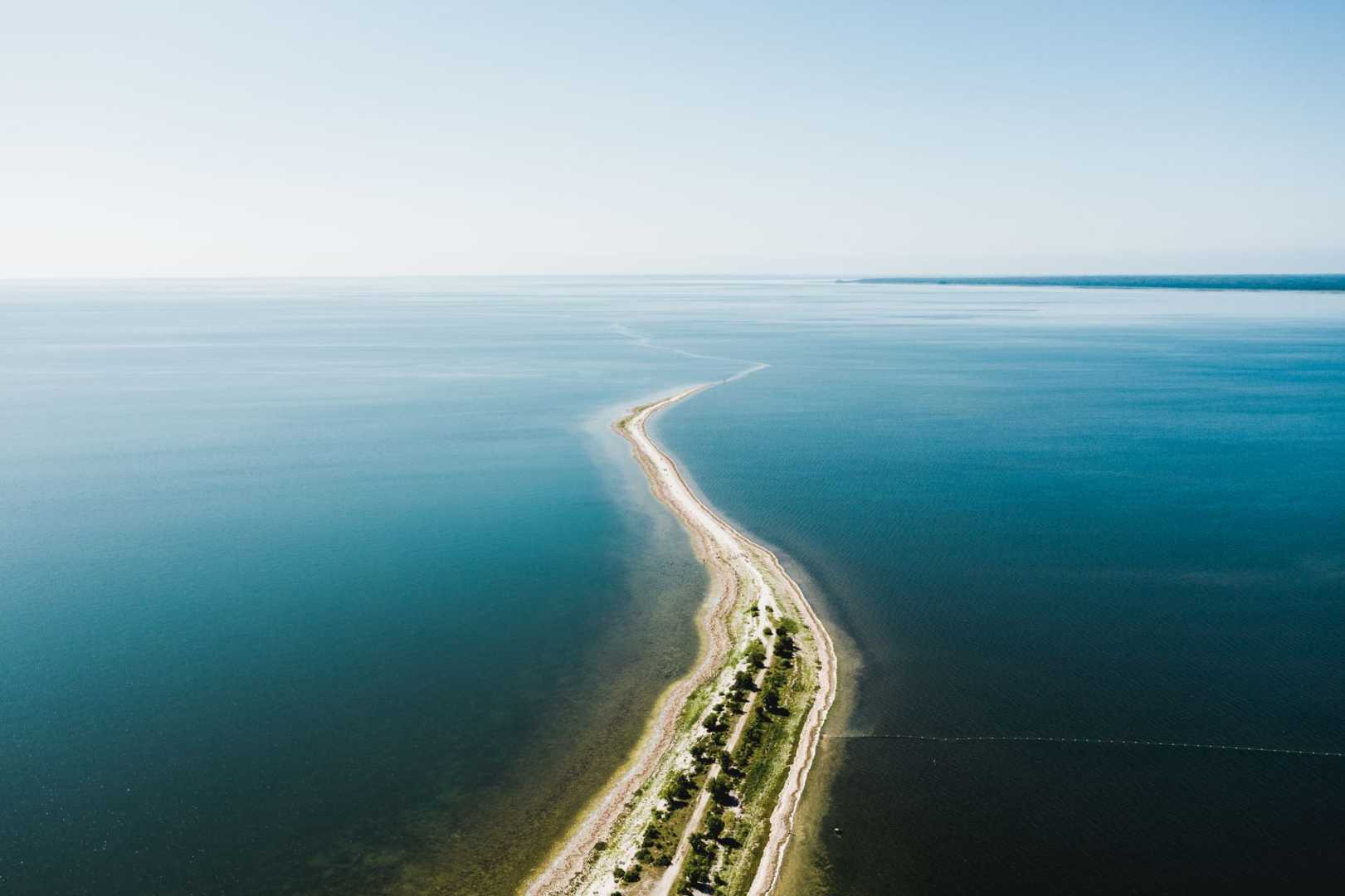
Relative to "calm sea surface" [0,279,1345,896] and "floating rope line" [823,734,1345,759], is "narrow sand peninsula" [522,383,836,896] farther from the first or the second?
"floating rope line" [823,734,1345,759]

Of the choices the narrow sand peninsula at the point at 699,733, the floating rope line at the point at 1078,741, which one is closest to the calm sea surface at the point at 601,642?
the floating rope line at the point at 1078,741

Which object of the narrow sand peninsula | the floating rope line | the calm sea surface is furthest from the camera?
the floating rope line

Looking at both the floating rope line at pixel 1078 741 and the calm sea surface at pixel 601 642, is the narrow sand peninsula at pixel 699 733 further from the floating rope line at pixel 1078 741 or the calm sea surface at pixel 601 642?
the floating rope line at pixel 1078 741

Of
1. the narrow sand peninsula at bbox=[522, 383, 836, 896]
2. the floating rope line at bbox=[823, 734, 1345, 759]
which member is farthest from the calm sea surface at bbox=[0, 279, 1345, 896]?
the narrow sand peninsula at bbox=[522, 383, 836, 896]

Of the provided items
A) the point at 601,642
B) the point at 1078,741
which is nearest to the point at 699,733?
the point at 601,642

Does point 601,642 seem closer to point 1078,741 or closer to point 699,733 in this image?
point 699,733
